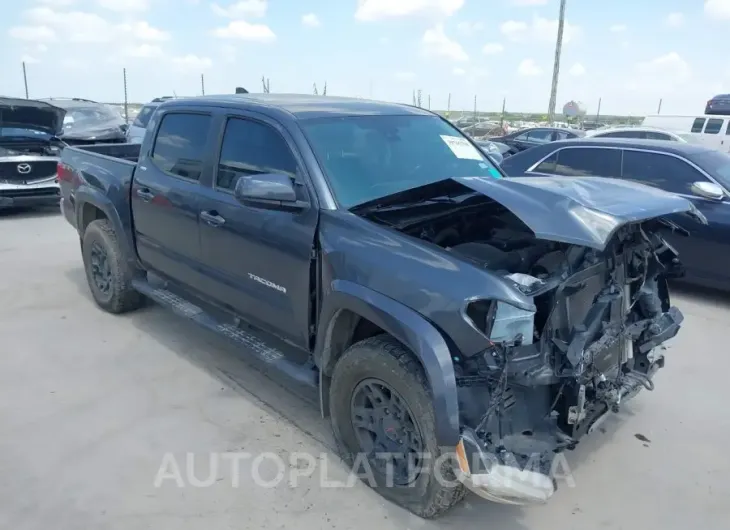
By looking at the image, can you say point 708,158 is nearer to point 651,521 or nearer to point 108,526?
point 651,521

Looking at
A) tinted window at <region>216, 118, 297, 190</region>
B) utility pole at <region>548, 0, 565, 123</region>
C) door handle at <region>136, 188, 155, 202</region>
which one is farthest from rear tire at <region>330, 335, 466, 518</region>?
utility pole at <region>548, 0, 565, 123</region>

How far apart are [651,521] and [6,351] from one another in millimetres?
4575

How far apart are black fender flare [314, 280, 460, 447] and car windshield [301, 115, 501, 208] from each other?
22.4 inches

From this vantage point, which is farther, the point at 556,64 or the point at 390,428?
the point at 556,64

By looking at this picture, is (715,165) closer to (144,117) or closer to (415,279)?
(415,279)

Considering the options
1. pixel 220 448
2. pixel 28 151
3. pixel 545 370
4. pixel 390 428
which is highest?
pixel 28 151

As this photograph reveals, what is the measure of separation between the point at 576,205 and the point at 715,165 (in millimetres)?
4574

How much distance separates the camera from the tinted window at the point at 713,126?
17391 mm

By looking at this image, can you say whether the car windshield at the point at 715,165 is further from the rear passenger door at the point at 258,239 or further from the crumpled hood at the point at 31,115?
the crumpled hood at the point at 31,115

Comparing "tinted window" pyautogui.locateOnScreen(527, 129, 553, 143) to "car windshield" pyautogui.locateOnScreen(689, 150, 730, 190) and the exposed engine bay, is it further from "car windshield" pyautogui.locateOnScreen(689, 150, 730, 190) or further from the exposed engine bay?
the exposed engine bay

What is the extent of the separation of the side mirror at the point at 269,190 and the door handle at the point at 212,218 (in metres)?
0.59

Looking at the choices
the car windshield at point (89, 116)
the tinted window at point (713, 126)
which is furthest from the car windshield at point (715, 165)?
the tinted window at point (713, 126)

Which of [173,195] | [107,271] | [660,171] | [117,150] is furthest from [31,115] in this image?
[660,171]

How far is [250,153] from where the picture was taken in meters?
3.71
